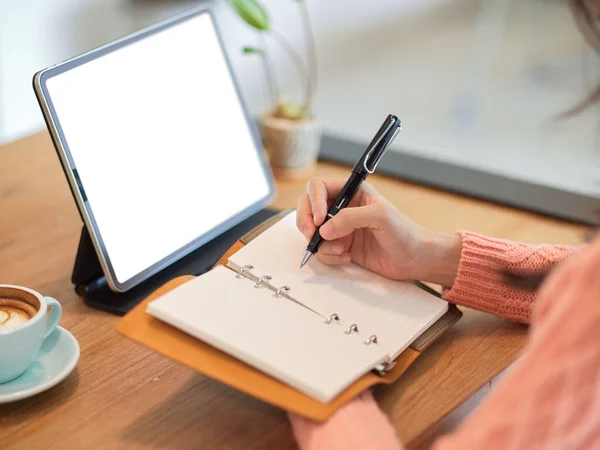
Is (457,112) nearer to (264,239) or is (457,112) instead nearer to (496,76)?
(496,76)

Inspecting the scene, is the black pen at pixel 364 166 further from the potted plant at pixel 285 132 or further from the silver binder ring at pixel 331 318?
the potted plant at pixel 285 132

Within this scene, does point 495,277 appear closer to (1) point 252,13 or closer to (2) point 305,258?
(2) point 305,258

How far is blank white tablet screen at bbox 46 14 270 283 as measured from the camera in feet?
2.99

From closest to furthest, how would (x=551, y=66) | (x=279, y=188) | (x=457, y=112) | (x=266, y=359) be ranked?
(x=266, y=359), (x=279, y=188), (x=457, y=112), (x=551, y=66)

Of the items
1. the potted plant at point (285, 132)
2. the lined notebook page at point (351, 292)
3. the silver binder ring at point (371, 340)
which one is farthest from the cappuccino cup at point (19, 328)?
the potted plant at point (285, 132)

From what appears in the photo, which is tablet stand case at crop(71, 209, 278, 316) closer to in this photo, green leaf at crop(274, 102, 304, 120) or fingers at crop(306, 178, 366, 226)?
fingers at crop(306, 178, 366, 226)

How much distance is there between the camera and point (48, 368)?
0.82 meters

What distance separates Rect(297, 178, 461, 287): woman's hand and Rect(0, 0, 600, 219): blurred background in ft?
1.15

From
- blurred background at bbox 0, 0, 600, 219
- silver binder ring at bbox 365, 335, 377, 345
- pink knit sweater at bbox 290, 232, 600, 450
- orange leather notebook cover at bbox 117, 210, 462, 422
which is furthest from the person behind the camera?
blurred background at bbox 0, 0, 600, 219

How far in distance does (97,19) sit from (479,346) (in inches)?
59.2

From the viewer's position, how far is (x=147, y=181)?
0.98m

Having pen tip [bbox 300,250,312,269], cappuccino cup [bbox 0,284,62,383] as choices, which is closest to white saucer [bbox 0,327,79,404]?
cappuccino cup [bbox 0,284,62,383]

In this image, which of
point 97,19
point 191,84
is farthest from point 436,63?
point 191,84

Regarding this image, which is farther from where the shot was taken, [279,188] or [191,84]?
[279,188]
